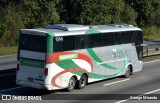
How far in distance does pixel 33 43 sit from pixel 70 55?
72.0 inches

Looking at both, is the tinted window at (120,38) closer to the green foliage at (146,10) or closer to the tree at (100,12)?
the tree at (100,12)

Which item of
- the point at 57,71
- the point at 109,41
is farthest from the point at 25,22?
the point at 57,71

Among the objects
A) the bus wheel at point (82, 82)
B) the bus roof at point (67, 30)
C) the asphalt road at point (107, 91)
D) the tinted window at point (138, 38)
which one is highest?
the bus roof at point (67, 30)

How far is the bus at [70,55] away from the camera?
715 inches

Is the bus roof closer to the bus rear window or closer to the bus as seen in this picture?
the bus

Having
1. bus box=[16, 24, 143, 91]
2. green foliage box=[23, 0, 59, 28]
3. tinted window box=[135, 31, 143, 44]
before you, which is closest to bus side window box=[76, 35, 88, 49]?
bus box=[16, 24, 143, 91]

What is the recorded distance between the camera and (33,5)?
153 ft

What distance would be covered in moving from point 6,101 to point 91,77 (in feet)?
17.9

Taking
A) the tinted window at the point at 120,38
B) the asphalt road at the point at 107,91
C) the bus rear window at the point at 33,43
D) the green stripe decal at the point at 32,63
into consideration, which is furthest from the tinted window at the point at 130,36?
the green stripe decal at the point at 32,63

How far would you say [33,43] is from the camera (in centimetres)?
1853

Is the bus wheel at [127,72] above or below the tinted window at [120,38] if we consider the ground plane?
below

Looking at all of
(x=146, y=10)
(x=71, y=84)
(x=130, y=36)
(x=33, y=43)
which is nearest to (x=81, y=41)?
(x=71, y=84)

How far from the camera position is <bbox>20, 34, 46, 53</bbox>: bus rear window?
18188 millimetres

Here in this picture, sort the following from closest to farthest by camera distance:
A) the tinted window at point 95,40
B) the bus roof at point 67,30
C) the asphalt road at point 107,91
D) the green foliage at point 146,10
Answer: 1. the asphalt road at point 107,91
2. the bus roof at point 67,30
3. the tinted window at point 95,40
4. the green foliage at point 146,10
